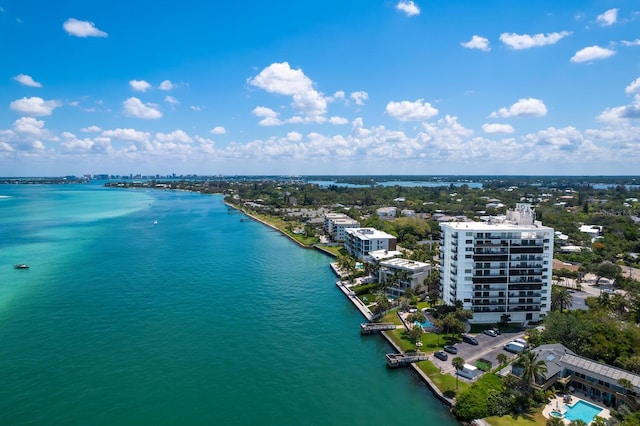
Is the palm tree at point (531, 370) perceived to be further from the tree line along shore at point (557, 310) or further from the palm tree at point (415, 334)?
the palm tree at point (415, 334)

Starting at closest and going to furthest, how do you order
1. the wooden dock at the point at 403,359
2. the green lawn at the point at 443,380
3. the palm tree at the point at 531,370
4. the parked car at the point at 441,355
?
the palm tree at the point at 531,370 → the green lawn at the point at 443,380 → the parked car at the point at 441,355 → the wooden dock at the point at 403,359

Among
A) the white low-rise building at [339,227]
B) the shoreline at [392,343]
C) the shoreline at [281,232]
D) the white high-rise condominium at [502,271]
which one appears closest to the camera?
the shoreline at [392,343]

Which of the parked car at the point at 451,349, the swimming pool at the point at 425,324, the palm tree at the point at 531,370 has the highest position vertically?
the palm tree at the point at 531,370

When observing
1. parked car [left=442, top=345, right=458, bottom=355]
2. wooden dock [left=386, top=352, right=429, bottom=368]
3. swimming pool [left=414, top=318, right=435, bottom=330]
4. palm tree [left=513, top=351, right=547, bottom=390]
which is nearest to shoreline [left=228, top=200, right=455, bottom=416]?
wooden dock [left=386, top=352, right=429, bottom=368]

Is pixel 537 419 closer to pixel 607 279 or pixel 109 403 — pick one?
pixel 109 403

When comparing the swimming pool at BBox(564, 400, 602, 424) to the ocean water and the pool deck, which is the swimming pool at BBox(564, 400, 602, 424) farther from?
the ocean water

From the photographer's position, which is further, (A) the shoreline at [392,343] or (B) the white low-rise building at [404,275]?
(B) the white low-rise building at [404,275]

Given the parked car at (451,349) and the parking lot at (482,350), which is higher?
the parked car at (451,349)

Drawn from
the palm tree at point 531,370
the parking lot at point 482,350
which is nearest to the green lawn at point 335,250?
the parking lot at point 482,350
